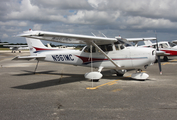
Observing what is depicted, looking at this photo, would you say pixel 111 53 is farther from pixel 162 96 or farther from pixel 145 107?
pixel 145 107

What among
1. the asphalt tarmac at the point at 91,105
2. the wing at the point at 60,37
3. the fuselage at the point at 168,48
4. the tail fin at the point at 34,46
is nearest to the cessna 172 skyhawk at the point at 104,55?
the wing at the point at 60,37

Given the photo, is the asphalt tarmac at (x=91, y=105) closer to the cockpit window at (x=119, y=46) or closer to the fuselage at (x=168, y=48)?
the cockpit window at (x=119, y=46)

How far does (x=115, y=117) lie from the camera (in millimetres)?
3900

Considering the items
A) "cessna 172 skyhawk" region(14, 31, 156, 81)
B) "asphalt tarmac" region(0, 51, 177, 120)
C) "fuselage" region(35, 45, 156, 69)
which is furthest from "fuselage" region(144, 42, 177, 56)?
"asphalt tarmac" region(0, 51, 177, 120)

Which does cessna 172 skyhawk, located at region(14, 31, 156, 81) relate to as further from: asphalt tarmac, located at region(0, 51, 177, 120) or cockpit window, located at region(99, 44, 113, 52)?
asphalt tarmac, located at region(0, 51, 177, 120)

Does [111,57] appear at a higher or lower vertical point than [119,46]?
lower

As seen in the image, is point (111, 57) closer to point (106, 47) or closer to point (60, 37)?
point (106, 47)

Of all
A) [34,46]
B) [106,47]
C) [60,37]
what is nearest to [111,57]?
[106,47]

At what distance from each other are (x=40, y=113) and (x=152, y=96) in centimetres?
363

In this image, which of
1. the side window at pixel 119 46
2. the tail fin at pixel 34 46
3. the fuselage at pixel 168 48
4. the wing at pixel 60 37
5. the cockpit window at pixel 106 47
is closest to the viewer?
the wing at pixel 60 37

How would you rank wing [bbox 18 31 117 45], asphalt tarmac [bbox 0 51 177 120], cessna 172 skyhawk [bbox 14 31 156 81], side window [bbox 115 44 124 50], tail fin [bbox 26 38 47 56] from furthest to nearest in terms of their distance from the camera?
1. tail fin [bbox 26 38 47 56]
2. side window [bbox 115 44 124 50]
3. cessna 172 skyhawk [bbox 14 31 156 81]
4. wing [bbox 18 31 117 45]
5. asphalt tarmac [bbox 0 51 177 120]

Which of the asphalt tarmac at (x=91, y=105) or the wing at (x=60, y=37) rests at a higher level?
the wing at (x=60, y=37)

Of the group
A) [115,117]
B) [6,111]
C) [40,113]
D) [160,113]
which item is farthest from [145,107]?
[6,111]

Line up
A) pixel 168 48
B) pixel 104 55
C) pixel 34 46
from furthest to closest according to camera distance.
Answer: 1. pixel 168 48
2. pixel 34 46
3. pixel 104 55
